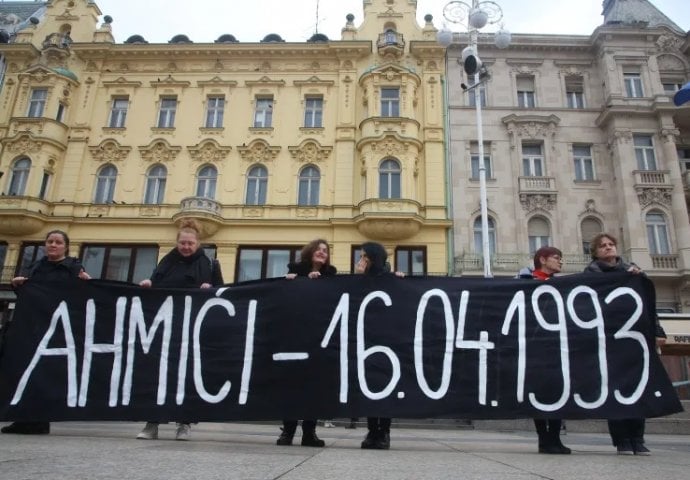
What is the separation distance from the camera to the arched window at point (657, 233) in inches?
785

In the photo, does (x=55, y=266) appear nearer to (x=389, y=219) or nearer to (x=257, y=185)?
(x=389, y=219)

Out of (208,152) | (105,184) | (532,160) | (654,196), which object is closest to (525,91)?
(532,160)

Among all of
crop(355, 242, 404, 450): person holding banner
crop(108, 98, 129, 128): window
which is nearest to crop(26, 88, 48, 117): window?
crop(108, 98, 129, 128): window

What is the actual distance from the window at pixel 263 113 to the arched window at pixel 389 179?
5.75 m

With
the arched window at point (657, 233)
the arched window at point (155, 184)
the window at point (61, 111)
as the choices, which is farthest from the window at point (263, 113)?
the arched window at point (657, 233)

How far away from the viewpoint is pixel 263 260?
67.4ft

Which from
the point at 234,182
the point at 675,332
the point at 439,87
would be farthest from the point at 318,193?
the point at 675,332

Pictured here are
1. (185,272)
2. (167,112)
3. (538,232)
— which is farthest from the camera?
(167,112)

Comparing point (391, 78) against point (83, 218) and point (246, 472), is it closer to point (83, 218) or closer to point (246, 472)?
point (83, 218)

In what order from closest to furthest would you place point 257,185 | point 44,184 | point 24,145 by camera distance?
1. point 44,184
2. point 24,145
3. point 257,185

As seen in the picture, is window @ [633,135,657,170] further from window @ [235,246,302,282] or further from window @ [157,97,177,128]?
window @ [157,97,177,128]

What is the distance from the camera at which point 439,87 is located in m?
22.6

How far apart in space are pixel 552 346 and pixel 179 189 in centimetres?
1935

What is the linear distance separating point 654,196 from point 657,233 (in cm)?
155
